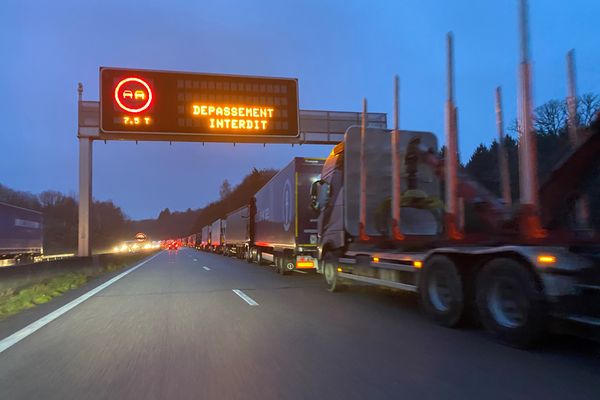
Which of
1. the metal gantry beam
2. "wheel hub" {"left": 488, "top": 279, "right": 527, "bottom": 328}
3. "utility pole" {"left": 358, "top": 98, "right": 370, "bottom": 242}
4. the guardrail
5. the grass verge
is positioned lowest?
the grass verge

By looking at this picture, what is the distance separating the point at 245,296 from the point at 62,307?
4.03 metres

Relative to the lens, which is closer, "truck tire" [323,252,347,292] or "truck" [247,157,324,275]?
"truck tire" [323,252,347,292]

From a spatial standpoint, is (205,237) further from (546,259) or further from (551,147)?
(546,259)

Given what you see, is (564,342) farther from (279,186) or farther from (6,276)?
(279,186)

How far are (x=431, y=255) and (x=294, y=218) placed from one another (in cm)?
979

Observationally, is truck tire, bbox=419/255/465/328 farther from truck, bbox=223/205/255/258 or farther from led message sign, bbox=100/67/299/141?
truck, bbox=223/205/255/258

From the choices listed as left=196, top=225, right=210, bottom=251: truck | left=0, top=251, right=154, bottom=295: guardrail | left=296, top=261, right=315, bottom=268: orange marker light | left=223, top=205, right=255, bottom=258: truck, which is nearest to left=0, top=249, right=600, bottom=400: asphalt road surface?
left=0, top=251, right=154, bottom=295: guardrail

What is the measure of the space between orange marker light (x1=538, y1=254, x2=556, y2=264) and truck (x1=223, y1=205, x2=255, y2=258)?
73.2ft

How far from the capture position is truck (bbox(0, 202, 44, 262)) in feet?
97.8

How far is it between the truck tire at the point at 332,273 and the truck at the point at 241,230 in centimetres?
1476

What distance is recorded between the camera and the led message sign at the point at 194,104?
774 inches

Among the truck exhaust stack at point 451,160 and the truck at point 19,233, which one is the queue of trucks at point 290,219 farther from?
the truck at point 19,233

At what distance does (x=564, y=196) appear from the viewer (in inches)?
291

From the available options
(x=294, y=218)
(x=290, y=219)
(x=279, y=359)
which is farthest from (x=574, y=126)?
(x=290, y=219)
